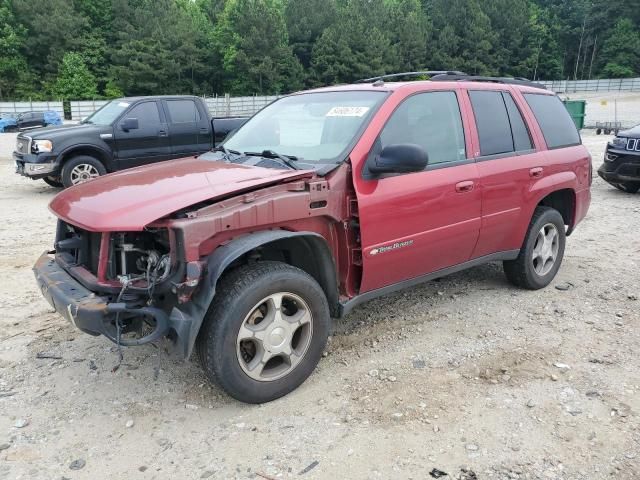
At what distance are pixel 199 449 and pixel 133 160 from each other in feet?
27.4

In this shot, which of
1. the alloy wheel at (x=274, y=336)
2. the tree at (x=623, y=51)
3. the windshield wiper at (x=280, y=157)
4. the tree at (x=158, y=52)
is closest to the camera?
the alloy wheel at (x=274, y=336)

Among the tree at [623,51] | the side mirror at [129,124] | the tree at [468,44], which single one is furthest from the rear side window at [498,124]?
the tree at [623,51]

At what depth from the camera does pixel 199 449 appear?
287cm

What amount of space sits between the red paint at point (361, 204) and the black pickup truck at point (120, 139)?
6.34 m

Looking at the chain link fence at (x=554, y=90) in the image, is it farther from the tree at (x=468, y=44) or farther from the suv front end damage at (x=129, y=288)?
the suv front end damage at (x=129, y=288)

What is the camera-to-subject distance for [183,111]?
422 inches

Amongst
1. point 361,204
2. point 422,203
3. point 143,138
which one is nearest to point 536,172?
point 422,203

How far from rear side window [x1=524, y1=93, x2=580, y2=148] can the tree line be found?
53799 millimetres

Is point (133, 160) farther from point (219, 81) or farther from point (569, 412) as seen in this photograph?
point (219, 81)

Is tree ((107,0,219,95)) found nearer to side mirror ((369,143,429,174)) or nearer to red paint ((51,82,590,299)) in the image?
red paint ((51,82,590,299))

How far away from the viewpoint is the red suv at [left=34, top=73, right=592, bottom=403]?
9.64ft

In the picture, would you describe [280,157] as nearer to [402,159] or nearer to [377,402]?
[402,159]

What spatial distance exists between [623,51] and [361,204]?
88.8 m

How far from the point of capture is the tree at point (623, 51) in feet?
247
